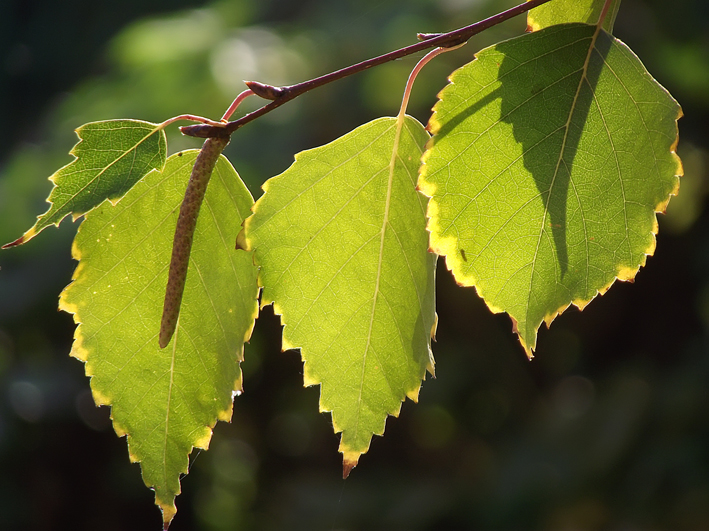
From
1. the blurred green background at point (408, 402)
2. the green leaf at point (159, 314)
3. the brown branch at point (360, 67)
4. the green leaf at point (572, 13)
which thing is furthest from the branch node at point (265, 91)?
the blurred green background at point (408, 402)

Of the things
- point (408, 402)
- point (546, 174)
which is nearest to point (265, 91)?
point (546, 174)

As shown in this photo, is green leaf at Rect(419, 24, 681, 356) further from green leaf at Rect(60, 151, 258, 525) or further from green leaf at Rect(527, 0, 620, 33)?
green leaf at Rect(60, 151, 258, 525)

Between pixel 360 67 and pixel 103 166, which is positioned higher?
pixel 360 67

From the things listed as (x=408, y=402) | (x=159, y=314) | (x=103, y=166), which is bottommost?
(x=408, y=402)

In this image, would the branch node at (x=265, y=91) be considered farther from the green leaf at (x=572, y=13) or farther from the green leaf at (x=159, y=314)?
the green leaf at (x=572, y=13)

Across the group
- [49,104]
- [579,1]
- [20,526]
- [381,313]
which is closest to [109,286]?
[381,313]

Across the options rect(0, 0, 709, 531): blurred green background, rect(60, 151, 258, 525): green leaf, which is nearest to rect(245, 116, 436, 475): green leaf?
rect(60, 151, 258, 525): green leaf

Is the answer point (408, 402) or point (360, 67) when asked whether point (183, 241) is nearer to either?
point (360, 67)
